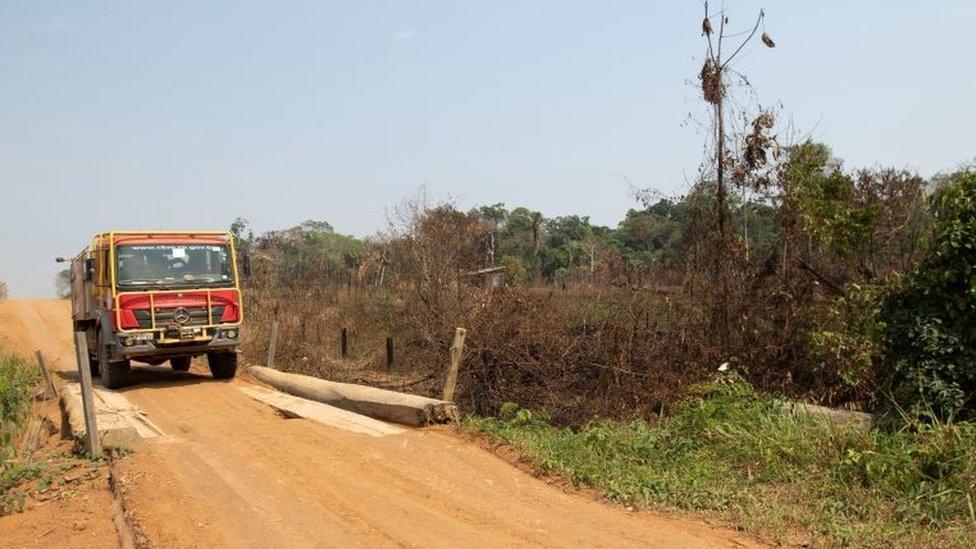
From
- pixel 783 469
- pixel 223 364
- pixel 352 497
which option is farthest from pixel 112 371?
pixel 783 469

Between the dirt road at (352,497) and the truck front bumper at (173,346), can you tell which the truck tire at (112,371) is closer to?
the truck front bumper at (173,346)

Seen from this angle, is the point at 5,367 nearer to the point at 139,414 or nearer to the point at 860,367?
the point at 139,414

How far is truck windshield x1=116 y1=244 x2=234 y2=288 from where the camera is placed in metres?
13.6

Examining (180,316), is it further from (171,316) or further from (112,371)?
(112,371)

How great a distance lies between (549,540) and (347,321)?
19.7 m

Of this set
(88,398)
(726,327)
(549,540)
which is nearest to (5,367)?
(88,398)

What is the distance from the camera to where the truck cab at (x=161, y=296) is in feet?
44.0

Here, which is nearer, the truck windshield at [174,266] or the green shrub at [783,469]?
the green shrub at [783,469]

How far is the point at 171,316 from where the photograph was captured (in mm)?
13648

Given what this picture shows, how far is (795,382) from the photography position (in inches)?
457

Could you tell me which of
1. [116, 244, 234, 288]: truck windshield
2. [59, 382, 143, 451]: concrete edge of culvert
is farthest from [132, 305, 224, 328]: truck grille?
[59, 382, 143, 451]: concrete edge of culvert

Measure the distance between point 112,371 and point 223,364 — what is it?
199 cm

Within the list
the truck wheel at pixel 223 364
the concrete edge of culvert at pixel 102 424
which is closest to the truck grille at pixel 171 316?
the truck wheel at pixel 223 364

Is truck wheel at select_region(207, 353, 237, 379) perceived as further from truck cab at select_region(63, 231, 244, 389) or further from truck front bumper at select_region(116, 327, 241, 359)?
truck front bumper at select_region(116, 327, 241, 359)
